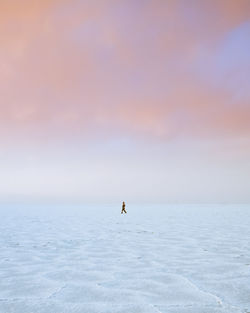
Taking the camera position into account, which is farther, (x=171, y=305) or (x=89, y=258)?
(x=89, y=258)

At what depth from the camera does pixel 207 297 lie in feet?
11.5

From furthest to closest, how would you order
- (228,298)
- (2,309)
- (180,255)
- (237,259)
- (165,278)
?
(180,255)
(237,259)
(165,278)
(228,298)
(2,309)

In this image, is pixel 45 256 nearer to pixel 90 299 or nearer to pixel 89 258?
pixel 89 258

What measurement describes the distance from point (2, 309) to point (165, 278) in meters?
2.39

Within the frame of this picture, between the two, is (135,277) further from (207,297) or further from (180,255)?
(180,255)

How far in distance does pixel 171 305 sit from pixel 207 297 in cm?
57

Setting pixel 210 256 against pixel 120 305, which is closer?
pixel 120 305

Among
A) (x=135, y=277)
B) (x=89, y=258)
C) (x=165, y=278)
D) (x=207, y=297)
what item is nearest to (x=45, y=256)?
(x=89, y=258)

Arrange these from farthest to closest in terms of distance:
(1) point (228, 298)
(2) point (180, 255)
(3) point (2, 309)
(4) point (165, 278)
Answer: (2) point (180, 255) → (4) point (165, 278) → (1) point (228, 298) → (3) point (2, 309)

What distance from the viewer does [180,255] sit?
6211 millimetres

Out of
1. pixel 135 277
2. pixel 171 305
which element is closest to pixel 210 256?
pixel 135 277

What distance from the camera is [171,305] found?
324cm

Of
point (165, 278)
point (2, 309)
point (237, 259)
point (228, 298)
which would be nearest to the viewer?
point (2, 309)

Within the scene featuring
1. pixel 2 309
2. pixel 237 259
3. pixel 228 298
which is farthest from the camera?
pixel 237 259
